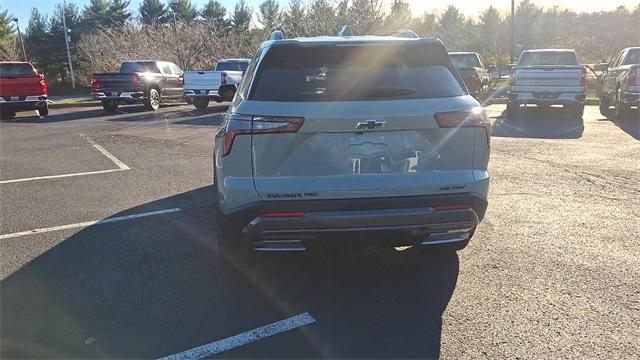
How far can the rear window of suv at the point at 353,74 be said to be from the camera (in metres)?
3.66

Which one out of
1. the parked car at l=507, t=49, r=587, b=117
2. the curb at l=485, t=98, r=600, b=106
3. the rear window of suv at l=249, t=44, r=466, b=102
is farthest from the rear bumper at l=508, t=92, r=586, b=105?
the rear window of suv at l=249, t=44, r=466, b=102

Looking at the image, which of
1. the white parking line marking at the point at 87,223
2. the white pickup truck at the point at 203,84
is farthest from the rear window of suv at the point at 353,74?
the white pickup truck at the point at 203,84

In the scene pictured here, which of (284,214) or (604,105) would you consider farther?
(604,105)

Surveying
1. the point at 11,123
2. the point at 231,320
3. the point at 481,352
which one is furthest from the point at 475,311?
the point at 11,123

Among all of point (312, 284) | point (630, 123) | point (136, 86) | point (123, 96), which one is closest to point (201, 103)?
point (136, 86)

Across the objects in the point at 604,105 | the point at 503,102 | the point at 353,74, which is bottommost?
the point at 503,102

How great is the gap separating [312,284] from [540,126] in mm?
10806

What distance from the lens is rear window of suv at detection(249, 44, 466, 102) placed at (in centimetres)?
366

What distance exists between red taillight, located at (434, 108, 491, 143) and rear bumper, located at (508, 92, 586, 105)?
11574 millimetres

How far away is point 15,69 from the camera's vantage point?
62.6ft

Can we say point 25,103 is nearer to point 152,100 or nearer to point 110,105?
point 110,105

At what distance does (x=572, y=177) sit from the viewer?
7.54m

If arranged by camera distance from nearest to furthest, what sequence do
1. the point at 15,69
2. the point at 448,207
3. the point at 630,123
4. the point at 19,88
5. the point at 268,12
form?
the point at 448,207
the point at 630,123
the point at 19,88
the point at 15,69
the point at 268,12

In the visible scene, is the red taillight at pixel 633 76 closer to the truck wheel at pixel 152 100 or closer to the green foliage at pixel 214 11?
the truck wheel at pixel 152 100
